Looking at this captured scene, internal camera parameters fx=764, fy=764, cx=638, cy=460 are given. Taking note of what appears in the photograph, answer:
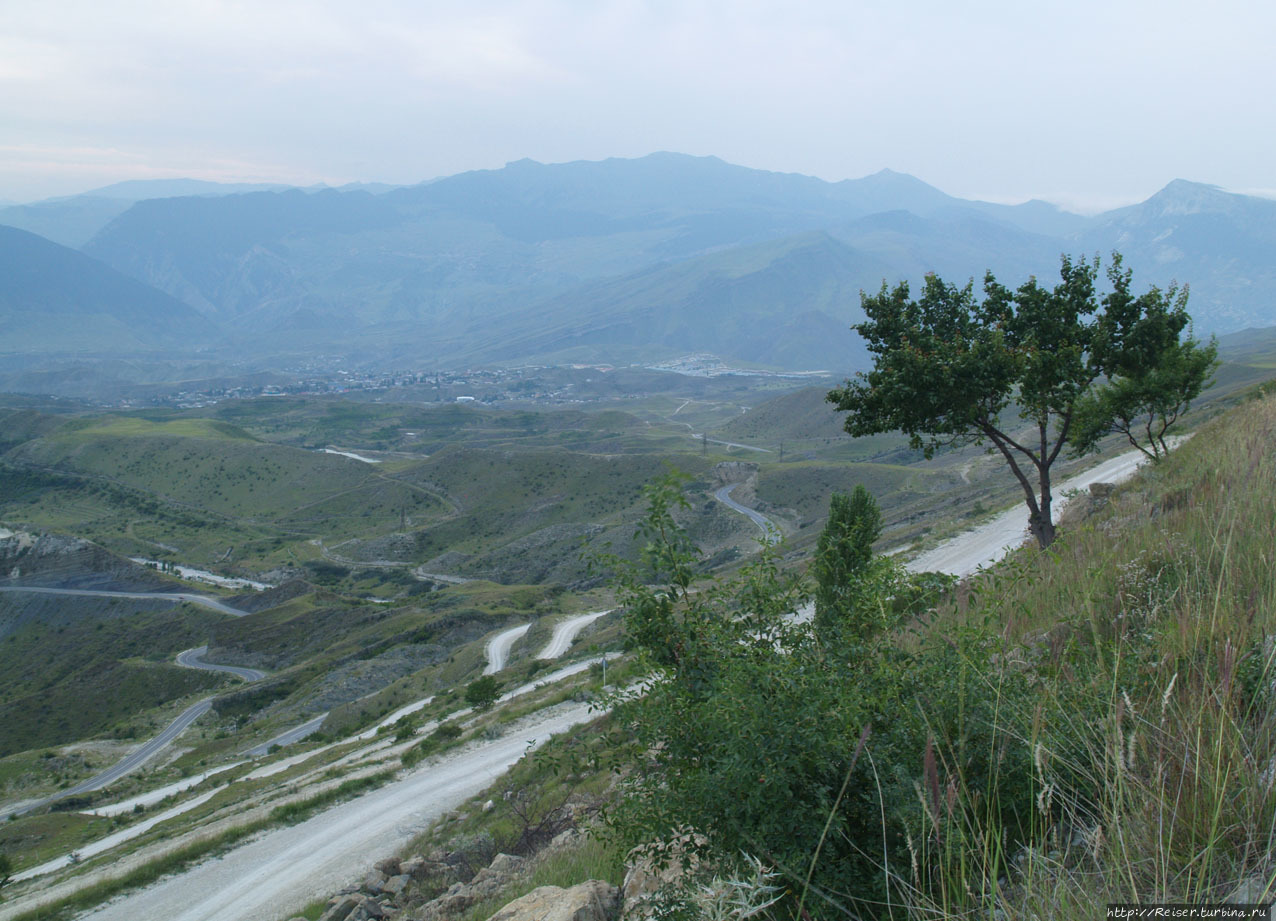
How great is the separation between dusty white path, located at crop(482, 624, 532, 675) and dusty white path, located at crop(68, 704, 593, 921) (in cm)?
2505

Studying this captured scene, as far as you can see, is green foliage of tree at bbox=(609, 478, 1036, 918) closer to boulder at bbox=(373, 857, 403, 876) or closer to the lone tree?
boulder at bbox=(373, 857, 403, 876)

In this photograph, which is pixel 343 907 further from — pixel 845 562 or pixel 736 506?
pixel 736 506

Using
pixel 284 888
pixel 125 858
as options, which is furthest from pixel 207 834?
pixel 284 888

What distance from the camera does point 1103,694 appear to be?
3.69 meters

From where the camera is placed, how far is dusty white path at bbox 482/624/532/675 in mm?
45688

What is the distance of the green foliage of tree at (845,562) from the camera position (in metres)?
5.94

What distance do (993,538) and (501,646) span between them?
3219 cm

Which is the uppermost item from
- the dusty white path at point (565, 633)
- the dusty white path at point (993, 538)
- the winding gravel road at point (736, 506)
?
the dusty white path at point (993, 538)

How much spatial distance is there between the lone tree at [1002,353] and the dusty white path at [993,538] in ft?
17.0

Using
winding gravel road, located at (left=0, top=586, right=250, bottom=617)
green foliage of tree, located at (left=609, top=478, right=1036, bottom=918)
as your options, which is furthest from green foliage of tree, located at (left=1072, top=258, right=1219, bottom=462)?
winding gravel road, located at (left=0, top=586, right=250, bottom=617)

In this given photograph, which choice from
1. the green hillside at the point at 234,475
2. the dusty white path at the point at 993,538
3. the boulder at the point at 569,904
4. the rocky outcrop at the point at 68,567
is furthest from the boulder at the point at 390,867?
the green hillside at the point at 234,475

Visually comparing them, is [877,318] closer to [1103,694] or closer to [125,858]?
[1103,694]

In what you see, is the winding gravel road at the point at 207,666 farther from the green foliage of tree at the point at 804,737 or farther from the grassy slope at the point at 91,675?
the green foliage of tree at the point at 804,737

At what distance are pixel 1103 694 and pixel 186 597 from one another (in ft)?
292
